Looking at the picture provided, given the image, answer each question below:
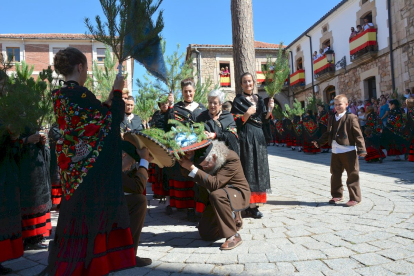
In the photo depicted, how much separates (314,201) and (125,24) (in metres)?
4.21

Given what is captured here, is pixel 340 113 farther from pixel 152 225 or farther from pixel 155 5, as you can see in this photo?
pixel 155 5

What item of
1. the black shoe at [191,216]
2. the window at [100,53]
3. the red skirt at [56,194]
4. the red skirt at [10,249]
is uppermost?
the window at [100,53]

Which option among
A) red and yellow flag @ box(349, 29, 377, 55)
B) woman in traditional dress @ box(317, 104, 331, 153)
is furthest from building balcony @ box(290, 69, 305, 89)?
woman in traditional dress @ box(317, 104, 331, 153)

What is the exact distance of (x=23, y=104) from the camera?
284 cm

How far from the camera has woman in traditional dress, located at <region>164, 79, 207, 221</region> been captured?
4.82m

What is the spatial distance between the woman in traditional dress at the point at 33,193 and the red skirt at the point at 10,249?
45cm

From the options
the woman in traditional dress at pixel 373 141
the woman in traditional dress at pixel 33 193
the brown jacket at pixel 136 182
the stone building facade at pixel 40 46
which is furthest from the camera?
the stone building facade at pixel 40 46

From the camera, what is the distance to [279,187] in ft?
22.7

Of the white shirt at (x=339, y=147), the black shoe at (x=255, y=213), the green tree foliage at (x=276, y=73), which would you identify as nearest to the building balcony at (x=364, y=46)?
the white shirt at (x=339, y=147)

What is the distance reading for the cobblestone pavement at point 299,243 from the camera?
2.89 meters

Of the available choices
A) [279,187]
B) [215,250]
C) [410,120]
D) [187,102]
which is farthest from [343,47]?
[215,250]

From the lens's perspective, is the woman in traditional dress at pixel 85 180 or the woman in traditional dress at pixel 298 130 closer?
the woman in traditional dress at pixel 85 180

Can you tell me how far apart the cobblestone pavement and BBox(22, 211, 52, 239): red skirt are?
23 cm

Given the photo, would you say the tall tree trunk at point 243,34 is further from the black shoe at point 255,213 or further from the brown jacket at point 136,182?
the brown jacket at point 136,182
